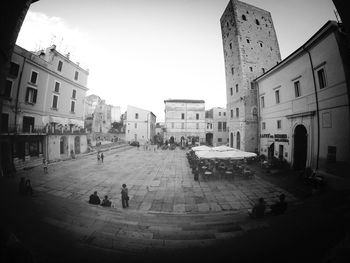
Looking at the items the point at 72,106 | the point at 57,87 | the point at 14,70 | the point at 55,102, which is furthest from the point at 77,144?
the point at 14,70

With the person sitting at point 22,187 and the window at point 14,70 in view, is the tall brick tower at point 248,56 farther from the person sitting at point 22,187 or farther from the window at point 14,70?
the window at point 14,70

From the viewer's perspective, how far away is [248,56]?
1395 cm

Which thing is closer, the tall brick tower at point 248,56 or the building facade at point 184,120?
the tall brick tower at point 248,56

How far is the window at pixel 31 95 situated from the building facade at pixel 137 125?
1302 inches

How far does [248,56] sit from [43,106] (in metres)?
17.0

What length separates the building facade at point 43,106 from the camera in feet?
4.37

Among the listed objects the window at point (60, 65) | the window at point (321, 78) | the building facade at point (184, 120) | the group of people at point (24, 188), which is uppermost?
the building facade at point (184, 120)

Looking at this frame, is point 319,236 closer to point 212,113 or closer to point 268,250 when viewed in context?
point 268,250

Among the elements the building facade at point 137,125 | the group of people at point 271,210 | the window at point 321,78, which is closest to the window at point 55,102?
the group of people at point 271,210

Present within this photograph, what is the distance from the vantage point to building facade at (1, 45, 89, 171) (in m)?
1.33

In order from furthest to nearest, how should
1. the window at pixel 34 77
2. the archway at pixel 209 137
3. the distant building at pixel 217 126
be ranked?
the archway at pixel 209 137
the distant building at pixel 217 126
the window at pixel 34 77

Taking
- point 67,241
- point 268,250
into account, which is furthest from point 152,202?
point 268,250

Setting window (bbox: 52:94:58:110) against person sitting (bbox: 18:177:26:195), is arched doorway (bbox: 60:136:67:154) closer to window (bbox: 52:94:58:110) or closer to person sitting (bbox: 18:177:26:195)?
window (bbox: 52:94:58:110)

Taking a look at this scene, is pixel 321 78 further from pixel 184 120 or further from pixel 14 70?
pixel 184 120
